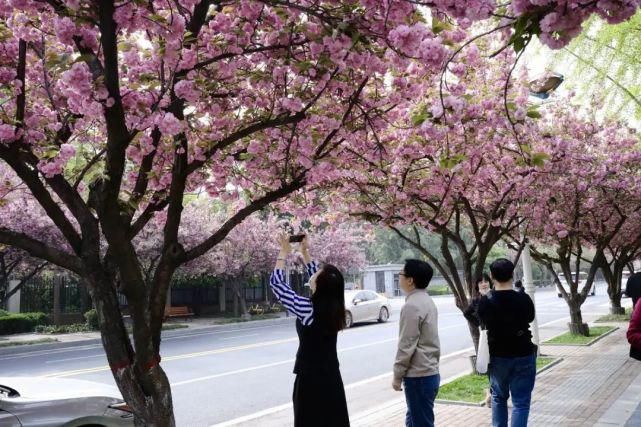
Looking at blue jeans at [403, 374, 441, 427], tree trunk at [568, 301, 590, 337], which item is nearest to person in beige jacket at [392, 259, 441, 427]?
blue jeans at [403, 374, 441, 427]

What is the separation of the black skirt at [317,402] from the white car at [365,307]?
1622 centimetres

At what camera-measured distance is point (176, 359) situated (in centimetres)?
1310

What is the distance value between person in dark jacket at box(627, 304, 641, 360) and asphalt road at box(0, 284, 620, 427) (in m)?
5.19

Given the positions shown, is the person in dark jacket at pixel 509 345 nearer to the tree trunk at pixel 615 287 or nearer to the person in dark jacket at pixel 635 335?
the person in dark jacket at pixel 635 335

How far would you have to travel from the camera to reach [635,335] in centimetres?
402

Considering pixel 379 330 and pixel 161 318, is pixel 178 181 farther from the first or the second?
pixel 379 330

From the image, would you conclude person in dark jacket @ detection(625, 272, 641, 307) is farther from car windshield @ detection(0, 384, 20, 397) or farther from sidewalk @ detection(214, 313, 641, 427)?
car windshield @ detection(0, 384, 20, 397)

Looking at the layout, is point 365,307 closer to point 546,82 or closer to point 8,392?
point 546,82

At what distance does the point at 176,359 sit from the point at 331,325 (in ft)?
34.5

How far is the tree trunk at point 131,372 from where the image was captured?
336 centimetres

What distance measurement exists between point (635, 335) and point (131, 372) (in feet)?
12.0

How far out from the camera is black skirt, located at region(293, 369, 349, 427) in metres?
3.55

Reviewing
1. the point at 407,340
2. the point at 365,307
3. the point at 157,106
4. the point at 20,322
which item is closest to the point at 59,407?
the point at 157,106

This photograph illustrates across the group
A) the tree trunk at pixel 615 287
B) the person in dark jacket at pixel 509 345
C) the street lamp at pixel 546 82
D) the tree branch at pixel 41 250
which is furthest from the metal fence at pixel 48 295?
the person in dark jacket at pixel 509 345
